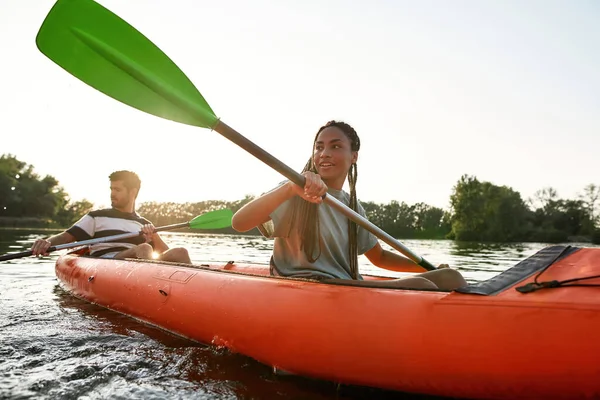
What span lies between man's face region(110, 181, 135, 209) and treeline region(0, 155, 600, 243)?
33.7 m

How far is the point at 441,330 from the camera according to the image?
5.87ft

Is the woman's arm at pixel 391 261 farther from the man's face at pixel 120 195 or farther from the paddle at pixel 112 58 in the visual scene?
the man's face at pixel 120 195

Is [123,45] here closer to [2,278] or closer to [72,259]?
[72,259]

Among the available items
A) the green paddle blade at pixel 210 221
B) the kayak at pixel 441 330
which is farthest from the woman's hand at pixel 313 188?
the green paddle blade at pixel 210 221

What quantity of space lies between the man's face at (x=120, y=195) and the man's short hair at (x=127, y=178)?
0.12 ft

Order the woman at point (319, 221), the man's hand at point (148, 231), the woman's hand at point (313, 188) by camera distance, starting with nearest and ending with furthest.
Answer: the woman's hand at point (313, 188) < the woman at point (319, 221) < the man's hand at point (148, 231)

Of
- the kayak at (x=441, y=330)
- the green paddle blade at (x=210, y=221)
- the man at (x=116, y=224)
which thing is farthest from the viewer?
the green paddle blade at (x=210, y=221)

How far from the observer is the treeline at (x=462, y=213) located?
41.8 meters

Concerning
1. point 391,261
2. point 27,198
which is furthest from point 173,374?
point 27,198

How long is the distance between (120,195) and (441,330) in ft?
13.0

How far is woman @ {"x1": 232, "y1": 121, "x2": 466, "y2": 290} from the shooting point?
7.61 ft

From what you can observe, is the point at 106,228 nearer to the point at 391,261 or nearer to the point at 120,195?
the point at 120,195

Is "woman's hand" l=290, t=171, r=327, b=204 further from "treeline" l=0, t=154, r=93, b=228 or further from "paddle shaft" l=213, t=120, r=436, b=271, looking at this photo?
"treeline" l=0, t=154, r=93, b=228

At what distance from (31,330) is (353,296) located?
2241mm
